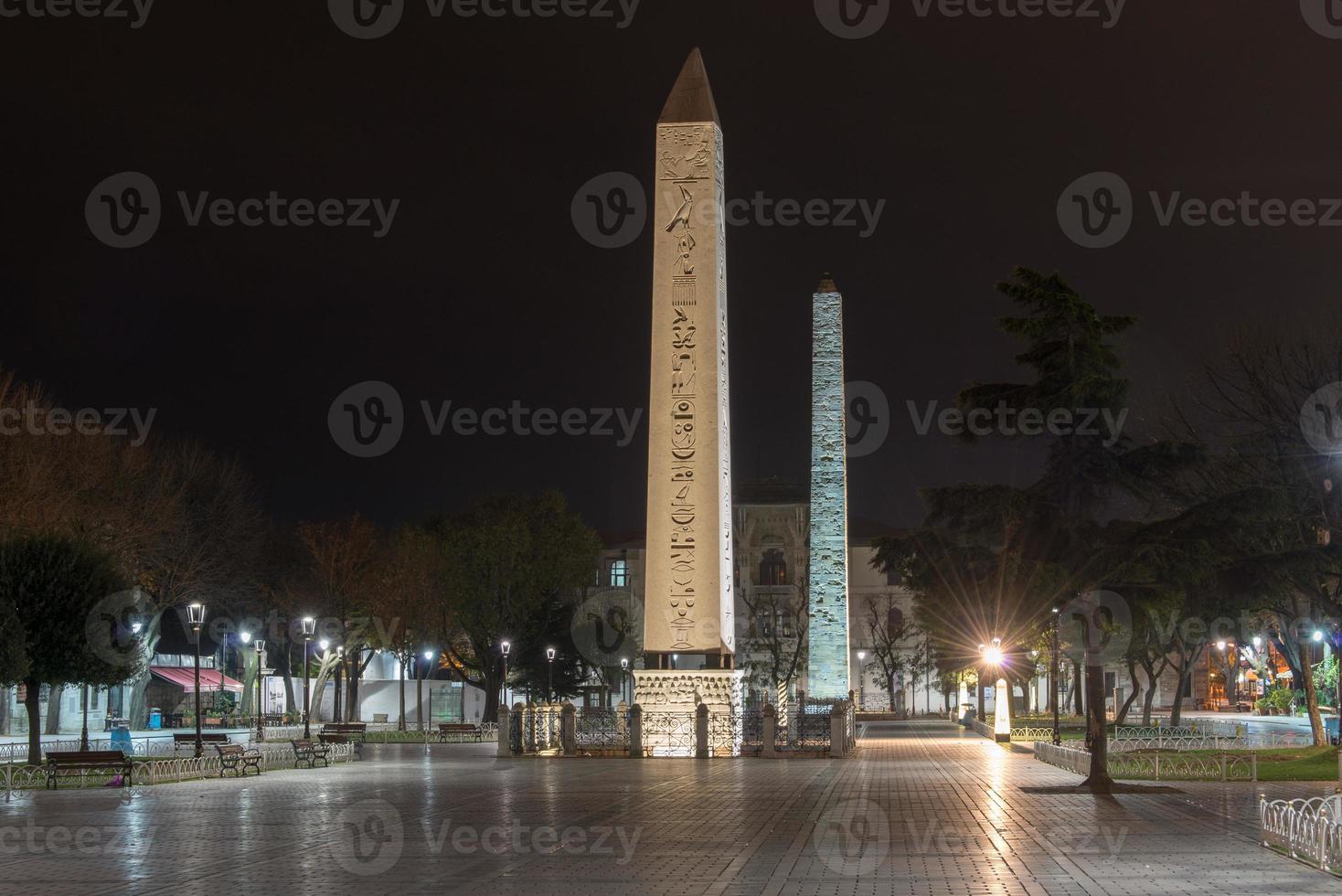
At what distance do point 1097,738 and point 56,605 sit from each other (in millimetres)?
22283

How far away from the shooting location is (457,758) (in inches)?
1560

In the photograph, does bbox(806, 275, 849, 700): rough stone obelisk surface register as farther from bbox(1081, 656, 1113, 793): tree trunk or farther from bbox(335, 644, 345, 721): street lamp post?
bbox(1081, 656, 1113, 793): tree trunk

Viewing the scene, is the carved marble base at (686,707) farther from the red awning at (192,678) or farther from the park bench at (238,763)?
the red awning at (192,678)

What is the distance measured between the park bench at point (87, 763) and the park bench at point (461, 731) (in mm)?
27095

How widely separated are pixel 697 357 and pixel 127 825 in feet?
53.2

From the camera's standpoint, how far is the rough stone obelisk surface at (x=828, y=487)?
50.8m

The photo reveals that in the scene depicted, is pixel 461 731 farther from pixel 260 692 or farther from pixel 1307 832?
pixel 1307 832

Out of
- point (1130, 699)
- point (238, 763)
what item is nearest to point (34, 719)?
point (238, 763)

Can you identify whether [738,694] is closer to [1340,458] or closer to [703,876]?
[1340,458]

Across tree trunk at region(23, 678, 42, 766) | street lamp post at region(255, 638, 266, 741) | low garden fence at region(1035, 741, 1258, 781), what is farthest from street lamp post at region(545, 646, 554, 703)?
low garden fence at region(1035, 741, 1258, 781)

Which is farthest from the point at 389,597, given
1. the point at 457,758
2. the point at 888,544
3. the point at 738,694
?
the point at 888,544

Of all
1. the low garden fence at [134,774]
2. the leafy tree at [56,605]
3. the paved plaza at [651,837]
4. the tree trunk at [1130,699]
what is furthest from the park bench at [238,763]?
the tree trunk at [1130,699]

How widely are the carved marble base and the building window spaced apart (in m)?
68.0

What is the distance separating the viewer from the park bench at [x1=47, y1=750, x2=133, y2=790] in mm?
27359
